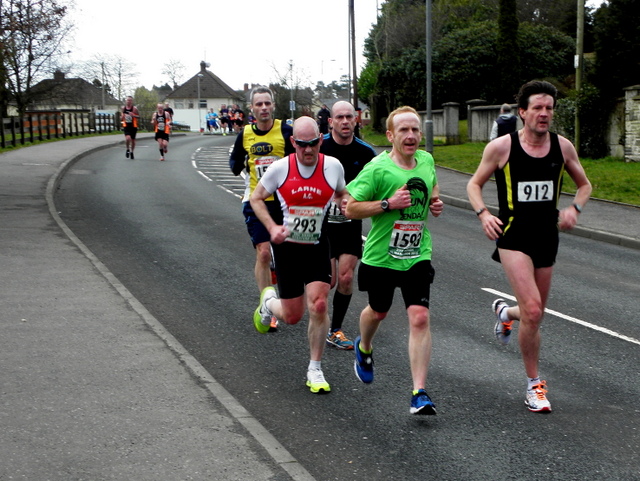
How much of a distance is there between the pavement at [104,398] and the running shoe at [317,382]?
693 millimetres

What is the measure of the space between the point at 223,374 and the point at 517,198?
250 centimetres

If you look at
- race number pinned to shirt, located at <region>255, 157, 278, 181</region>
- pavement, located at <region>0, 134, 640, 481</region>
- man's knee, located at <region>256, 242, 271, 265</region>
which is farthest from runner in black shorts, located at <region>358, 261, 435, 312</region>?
race number pinned to shirt, located at <region>255, 157, 278, 181</region>

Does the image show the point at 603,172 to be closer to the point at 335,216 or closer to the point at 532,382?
the point at 335,216

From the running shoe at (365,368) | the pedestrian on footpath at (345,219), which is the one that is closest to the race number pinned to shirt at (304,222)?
the running shoe at (365,368)

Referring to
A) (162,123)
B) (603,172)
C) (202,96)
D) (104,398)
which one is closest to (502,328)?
(104,398)

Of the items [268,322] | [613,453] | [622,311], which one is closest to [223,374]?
[268,322]

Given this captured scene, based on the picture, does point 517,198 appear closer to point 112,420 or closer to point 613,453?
point 613,453

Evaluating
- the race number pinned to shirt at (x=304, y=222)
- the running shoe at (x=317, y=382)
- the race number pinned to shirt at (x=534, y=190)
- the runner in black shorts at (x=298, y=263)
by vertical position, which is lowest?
the running shoe at (x=317, y=382)

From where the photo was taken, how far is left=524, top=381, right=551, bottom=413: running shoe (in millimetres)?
5766

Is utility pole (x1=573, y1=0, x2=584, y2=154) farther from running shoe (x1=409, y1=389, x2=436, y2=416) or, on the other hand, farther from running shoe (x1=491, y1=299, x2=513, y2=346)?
running shoe (x1=409, y1=389, x2=436, y2=416)

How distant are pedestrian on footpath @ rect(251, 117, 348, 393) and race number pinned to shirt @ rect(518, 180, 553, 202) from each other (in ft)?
4.02

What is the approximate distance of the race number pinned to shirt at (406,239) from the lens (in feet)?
18.9

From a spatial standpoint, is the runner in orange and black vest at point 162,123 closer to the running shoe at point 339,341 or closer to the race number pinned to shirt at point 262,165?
the race number pinned to shirt at point 262,165

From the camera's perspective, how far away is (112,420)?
5238 mm
